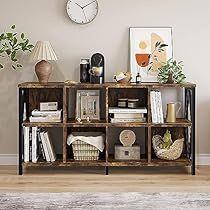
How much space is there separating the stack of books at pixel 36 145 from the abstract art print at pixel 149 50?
101 cm

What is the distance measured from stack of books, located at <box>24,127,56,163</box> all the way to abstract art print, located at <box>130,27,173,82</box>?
101cm

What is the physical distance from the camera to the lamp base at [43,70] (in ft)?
15.2

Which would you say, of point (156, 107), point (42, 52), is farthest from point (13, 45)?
point (156, 107)

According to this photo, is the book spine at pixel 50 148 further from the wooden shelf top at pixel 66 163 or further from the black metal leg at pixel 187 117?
the black metal leg at pixel 187 117

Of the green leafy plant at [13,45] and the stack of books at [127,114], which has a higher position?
the green leafy plant at [13,45]

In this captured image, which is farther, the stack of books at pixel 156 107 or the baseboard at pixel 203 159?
the baseboard at pixel 203 159

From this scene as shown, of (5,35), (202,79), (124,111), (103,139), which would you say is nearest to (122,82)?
(124,111)

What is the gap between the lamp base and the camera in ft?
15.2

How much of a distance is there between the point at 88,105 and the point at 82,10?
0.91 meters

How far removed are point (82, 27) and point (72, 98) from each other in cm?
Answer: 69

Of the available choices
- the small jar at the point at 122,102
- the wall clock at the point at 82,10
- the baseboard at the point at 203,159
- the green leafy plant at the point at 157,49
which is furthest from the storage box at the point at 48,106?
the baseboard at the point at 203,159

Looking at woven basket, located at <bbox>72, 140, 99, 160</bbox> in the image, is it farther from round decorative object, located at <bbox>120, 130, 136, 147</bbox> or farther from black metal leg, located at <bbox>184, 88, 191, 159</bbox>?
black metal leg, located at <bbox>184, 88, 191, 159</bbox>

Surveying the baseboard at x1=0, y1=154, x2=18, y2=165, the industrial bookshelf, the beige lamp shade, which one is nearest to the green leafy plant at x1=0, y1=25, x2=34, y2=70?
the beige lamp shade

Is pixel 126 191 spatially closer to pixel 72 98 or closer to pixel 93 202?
pixel 93 202
